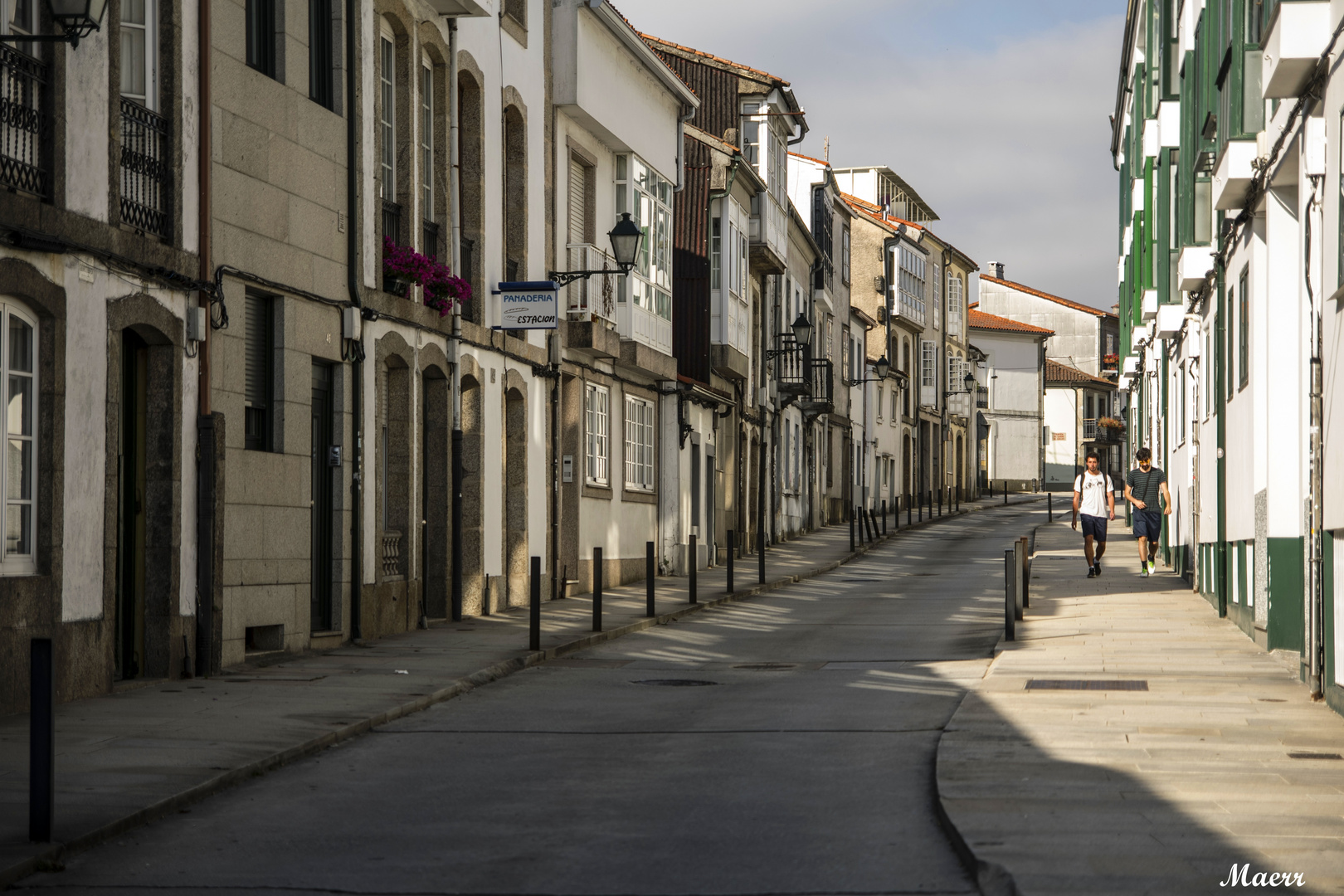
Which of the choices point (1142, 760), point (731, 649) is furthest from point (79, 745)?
point (731, 649)

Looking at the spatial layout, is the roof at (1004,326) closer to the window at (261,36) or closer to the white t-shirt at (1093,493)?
the white t-shirt at (1093,493)

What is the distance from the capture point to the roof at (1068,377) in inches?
3423

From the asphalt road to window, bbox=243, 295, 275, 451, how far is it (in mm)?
3342

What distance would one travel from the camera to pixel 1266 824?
22.7 ft

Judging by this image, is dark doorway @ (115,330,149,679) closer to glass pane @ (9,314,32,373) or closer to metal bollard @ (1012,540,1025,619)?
glass pane @ (9,314,32,373)

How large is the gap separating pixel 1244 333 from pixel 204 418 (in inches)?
377

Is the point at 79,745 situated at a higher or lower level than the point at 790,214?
lower

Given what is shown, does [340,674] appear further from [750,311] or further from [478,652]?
[750,311]

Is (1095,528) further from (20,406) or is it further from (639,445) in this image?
(20,406)

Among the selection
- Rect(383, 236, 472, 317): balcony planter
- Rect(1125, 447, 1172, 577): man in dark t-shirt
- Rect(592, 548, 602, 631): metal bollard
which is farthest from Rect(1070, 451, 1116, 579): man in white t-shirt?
Rect(383, 236, 472, 317): balcony planter

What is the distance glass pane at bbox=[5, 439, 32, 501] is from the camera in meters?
11.0

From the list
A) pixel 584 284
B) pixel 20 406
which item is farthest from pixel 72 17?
pixel 584 284

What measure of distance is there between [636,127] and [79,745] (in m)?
19.2

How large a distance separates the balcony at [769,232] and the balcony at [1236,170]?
24.2 meters
